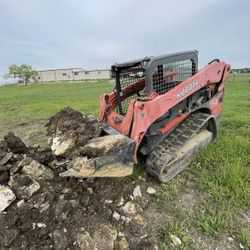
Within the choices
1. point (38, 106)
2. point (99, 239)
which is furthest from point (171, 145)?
point (38, 106)

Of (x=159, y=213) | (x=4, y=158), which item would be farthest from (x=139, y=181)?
(x=4, y=158)

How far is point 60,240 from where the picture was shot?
6.56 ft

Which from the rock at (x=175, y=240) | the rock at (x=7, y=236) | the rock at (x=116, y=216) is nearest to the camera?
the rock at (x=7, y=236)

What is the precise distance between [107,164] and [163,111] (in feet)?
3.29

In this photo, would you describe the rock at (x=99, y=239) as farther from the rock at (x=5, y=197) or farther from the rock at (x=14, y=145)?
the rock at (x=14, y=145)

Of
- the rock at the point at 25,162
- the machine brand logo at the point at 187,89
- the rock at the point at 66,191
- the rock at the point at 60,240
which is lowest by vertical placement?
the rock at the point at 60,240

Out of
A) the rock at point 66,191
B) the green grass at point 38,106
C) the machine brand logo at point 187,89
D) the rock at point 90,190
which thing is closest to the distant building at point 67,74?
the green grass at point 38,106

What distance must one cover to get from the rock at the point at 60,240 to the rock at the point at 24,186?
0.51 m

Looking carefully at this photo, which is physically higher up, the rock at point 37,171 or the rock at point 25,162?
the rock at point 25,162

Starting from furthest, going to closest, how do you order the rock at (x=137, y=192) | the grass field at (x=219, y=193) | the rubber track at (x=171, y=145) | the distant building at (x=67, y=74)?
1. the distant building at (x=67, y=74)
2. the rubber track at (x=171, y=145)
3. the rock at (x=137, y=192)
4. the grass field at (x=219, y=193)

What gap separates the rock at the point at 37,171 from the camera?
2533 mm

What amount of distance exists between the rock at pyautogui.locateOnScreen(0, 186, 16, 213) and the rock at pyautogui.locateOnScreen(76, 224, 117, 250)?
2.48 ft

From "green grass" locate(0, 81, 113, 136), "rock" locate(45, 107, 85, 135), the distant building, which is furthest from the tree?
"rock" locate(45, 107, 85, 135)

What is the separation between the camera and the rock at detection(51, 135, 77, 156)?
2.68m
